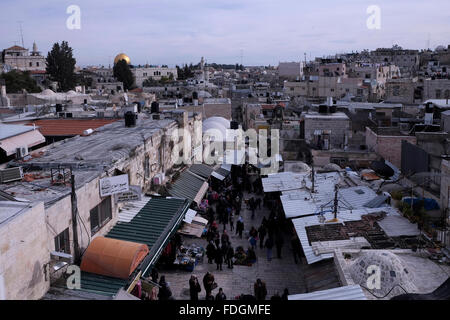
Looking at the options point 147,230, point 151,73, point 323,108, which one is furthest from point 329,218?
point 151,73

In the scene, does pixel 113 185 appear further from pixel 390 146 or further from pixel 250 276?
pixel 390 146

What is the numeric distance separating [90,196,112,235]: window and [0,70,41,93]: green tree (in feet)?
157

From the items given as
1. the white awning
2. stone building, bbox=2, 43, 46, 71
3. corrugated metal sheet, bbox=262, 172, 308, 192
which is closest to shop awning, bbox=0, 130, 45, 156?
the white awning

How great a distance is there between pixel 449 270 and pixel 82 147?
475 inches

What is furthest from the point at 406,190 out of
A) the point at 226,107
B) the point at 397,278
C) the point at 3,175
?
the point at 226,107

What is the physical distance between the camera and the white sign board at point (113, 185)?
37.5 feet

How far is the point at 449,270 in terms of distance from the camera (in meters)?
9.49

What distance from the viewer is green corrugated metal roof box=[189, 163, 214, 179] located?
21.4 m

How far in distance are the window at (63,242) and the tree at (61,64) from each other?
5609 cm

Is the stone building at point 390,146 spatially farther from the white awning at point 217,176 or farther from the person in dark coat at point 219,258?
the person in dark coat at point 219,258

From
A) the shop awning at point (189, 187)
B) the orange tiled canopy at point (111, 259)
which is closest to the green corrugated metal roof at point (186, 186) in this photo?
the shop awning at point (189, 187)

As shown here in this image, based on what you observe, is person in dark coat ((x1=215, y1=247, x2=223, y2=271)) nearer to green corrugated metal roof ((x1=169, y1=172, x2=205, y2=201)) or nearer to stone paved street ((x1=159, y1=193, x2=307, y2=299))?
stone paved street ((x1=159, y1=193, x2=307, y2=299))

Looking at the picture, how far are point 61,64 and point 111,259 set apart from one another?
186 feet

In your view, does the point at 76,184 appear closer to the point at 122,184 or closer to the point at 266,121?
the point at 122,184
